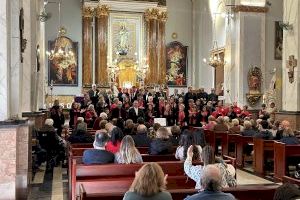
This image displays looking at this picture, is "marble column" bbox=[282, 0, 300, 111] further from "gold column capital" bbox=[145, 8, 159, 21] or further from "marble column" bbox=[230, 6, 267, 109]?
"gold column capital" bbox=[145, 8, 159, 21]

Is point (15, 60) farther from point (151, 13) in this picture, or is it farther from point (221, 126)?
point (151, 13)

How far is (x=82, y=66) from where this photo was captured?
26844 millimetres

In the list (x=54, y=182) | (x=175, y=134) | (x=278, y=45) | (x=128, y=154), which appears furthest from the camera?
(x=278, y=45)

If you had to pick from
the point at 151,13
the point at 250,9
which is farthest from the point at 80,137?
the point at 151,13

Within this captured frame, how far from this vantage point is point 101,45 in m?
26.7

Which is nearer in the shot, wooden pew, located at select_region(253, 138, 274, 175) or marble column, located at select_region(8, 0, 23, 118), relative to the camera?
marble column, located at select_region(8, 0, 23, 118)

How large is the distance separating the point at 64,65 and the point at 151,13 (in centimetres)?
592

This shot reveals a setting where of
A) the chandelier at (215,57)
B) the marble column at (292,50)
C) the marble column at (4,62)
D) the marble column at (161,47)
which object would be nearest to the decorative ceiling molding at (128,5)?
the marble column at (161,47)

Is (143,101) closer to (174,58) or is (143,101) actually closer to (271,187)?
(174,58)

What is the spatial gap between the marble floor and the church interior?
4 cm

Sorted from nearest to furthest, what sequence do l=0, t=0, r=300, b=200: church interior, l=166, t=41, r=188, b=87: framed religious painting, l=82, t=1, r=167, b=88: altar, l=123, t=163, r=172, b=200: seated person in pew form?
l=123, t=163, r=172, b=200: seated person in pew, l=0, t=0, r=300, b=200: church interior, l=82, t=1, r=167, b=88: altar, l=166, t=41, r=188, b=87: framed religious painting

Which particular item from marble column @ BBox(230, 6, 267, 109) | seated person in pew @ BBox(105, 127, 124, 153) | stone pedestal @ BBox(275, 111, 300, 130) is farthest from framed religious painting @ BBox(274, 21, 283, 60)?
seated person in pew @ BBox(105, 127, 124, 153)

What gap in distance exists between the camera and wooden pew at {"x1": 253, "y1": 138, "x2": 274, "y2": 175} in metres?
10.7

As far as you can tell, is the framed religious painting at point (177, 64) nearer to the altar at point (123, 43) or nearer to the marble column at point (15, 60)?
the altar at point (123, 43)
